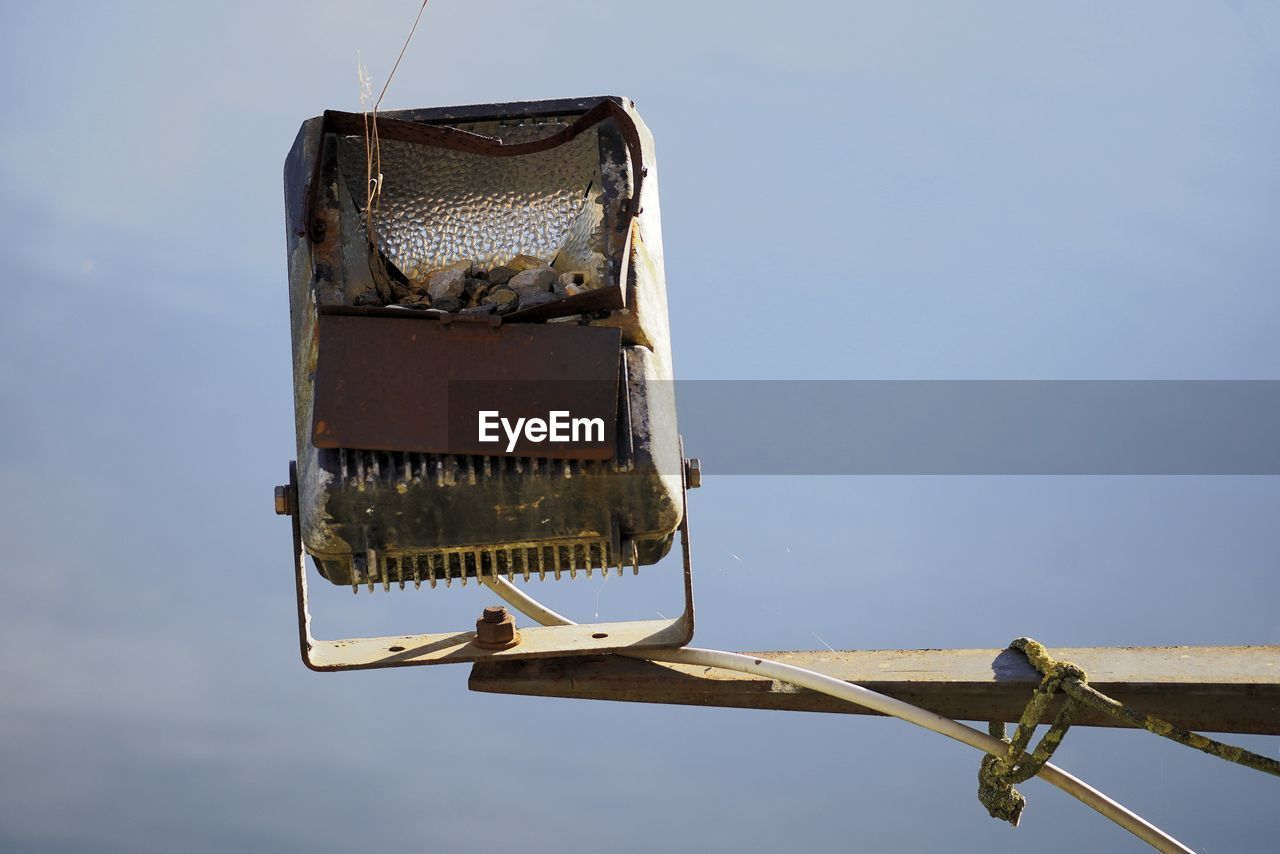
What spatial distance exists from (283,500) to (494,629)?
0.52 meters

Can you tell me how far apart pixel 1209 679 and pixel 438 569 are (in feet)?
4.62

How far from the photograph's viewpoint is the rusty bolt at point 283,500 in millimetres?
2646

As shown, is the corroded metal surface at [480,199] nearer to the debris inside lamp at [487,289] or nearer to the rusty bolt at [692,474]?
the debris inside lamp at [487,289]

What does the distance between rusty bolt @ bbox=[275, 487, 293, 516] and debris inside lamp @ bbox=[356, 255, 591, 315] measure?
1.16 feet

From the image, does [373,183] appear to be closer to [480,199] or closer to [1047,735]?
[480,199]

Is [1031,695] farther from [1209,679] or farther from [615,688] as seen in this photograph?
[615,688]

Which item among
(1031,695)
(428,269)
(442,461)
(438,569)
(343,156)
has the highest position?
(343,156)

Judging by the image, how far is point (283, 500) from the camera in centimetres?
265

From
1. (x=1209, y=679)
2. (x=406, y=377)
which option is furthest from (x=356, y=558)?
(x=1209, y=679)

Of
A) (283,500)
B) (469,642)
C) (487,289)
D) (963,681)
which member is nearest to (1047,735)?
(963,681)

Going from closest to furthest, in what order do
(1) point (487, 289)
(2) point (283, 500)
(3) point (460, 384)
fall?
(3) point (460, 384), (2) point (283, 500), (1) point (487, 289)

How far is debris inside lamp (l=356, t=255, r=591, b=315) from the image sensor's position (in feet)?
8.75

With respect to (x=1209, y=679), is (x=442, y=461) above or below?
above

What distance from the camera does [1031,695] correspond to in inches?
112
